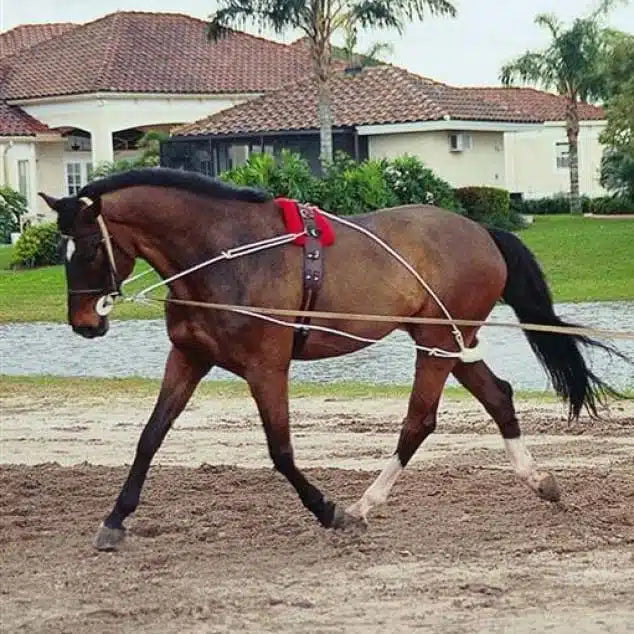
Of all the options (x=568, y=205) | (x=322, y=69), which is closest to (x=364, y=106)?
(x=322, y=69)

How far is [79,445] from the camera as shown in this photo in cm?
1198

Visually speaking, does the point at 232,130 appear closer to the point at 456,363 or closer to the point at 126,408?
the point at 126,408

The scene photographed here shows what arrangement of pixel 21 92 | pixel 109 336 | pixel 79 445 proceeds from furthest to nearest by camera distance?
pixel 21 92 → pixel 109 336 → pixel 79 445

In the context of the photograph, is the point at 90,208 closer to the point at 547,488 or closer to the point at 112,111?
the point at 547,488

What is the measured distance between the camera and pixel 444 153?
46344 mm

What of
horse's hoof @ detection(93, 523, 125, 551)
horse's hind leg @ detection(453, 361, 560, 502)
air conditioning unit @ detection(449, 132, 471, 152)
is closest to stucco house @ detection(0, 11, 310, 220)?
air conditioning unit @ detection(449, 132, 471, 152)

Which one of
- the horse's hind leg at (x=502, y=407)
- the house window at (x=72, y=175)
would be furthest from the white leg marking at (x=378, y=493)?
the house window at (x=72, y=175)

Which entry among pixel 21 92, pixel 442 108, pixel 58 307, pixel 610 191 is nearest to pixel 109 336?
pixel 58 307

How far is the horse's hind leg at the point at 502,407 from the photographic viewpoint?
28.2 feet

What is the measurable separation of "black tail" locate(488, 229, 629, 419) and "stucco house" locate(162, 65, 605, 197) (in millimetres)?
36454

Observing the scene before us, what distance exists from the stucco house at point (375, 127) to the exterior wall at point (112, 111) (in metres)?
1.96

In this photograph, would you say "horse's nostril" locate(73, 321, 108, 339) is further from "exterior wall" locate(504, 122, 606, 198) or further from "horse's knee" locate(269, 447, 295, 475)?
"exterior wall" locate(504, 122, 606, 198)

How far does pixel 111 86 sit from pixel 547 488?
40914mm

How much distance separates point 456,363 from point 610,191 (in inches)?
1813
